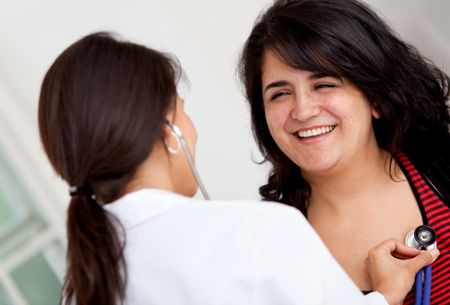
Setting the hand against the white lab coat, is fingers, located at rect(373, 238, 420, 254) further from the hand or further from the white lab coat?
the white lab coat

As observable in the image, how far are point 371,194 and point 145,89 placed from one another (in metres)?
0.68

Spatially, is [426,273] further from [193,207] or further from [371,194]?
[193,207]

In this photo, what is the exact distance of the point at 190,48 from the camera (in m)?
2.19

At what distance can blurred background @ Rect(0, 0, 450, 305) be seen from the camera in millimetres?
1815

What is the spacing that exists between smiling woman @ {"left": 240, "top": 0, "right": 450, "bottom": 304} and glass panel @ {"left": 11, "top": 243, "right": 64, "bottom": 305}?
894mm

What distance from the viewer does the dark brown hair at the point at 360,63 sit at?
4.02 feet

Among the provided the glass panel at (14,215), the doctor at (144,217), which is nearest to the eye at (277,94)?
the doctor at (144,217)

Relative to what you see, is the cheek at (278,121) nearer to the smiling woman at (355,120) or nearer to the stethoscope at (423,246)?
the smiling woman at (355,120)

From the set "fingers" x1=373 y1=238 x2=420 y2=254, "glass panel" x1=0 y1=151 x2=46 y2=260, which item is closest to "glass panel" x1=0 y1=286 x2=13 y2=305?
"glass panel" x1=0 y1=151 x2=46 y2=260

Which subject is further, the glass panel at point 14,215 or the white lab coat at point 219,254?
the glass panel at point 14,215

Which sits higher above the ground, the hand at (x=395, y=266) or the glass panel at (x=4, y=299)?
the glass panel at (x=4, y=299)

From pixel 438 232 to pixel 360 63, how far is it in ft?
1.25

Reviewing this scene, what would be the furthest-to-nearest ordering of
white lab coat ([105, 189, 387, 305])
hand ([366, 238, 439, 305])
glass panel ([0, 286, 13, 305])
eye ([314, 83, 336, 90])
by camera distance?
1. glass panel ([0, 286, 13, 305])
2. eye ([314, 83, 336, 90])
3. hand ([366, 238, 439, 305])
4. white lab coat ([105, 189, 387, 305])

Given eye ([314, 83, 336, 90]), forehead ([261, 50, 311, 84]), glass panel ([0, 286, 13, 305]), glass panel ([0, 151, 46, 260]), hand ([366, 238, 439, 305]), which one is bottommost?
hand ([366, 238, 439, 305])
